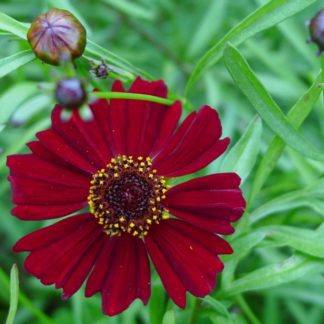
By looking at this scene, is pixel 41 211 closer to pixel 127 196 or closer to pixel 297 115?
pixel 127 196

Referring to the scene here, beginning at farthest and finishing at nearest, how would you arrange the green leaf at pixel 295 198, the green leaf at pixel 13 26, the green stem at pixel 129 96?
the green leaf at pixel 295 198
the green leaf at pixel 13 26
the green stem at pixel 129 96

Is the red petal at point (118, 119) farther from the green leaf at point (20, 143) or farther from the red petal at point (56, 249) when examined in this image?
the green leaf at point (20, 143)

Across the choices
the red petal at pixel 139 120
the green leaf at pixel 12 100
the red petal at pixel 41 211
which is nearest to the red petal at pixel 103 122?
the red petal at pixel 139 120

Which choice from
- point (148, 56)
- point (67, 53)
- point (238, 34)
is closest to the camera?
point (67, 53)

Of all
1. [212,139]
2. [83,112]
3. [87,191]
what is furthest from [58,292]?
[83,112]

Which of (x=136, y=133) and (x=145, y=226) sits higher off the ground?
(x=136, y=133)

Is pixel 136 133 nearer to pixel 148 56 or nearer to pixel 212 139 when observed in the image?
pixel 212 139

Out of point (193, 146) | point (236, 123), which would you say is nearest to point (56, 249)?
point (193, 146)
